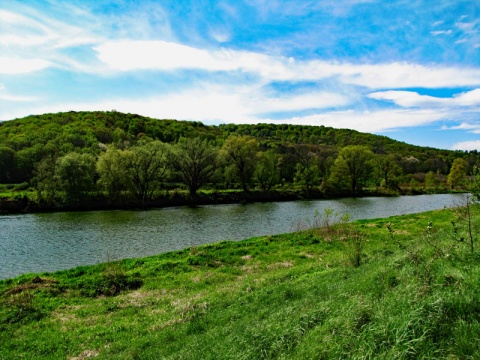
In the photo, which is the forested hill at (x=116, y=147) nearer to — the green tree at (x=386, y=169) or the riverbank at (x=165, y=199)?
the green tree at (x=386, y=169)

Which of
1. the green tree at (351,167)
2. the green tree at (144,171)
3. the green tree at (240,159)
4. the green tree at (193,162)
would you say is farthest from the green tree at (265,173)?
the green tree at (144,171)

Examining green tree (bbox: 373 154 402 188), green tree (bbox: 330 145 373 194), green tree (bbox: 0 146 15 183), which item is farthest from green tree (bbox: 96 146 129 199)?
green tree (bbox: 373 154 402 188)

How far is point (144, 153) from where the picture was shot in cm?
6238

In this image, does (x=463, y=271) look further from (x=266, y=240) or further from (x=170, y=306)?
(x=266, y=240)

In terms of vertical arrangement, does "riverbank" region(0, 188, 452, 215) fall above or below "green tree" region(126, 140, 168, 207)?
below

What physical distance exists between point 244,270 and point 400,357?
14369mm

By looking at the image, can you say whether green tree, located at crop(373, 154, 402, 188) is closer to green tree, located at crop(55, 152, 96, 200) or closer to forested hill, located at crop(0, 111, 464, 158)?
forested hill, located at crop(0, 111, 464, 158)

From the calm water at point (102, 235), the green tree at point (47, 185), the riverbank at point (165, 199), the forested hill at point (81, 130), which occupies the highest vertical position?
the forested hill at point (81, 130)

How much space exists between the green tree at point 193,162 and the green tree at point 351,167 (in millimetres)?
35993

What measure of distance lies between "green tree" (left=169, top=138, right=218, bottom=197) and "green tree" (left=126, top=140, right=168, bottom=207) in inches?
200

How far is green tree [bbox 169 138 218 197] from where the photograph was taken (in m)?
68.6

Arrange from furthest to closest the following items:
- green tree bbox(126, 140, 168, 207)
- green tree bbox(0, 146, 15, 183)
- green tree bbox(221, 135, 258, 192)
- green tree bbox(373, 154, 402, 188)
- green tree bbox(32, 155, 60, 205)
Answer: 1. green tree bbox(373, 154, 402, 188)
2. green tree bbox(221, 135, 258, 192)
3. green tree bbox(0, 146, 15, 183)
4. green tree bbox(126, 140, 168, 207)
5. green tree bbox(32, 155, 60, 205)

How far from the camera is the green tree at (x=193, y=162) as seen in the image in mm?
68625

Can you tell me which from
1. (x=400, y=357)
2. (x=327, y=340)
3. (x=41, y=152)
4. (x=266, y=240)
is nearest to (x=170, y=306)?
(x=327, y=340)
